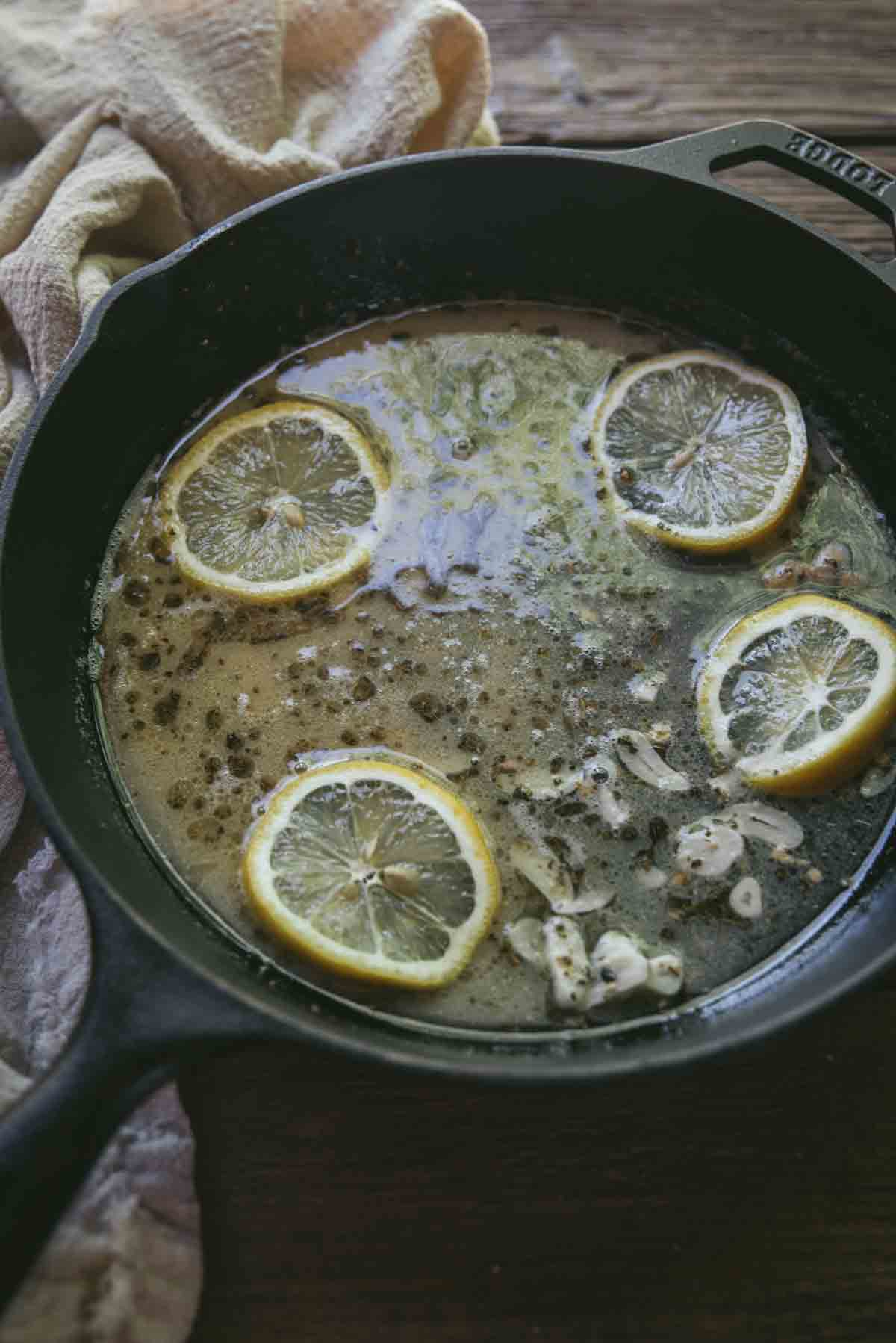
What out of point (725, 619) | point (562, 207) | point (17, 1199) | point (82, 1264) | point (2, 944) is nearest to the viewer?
point (17, 1199)

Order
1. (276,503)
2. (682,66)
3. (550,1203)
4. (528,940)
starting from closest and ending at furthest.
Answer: (550,1203)
(528,940)
(276,503)
(682,66)

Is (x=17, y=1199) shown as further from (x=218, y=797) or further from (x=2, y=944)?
(x=218, y=797)

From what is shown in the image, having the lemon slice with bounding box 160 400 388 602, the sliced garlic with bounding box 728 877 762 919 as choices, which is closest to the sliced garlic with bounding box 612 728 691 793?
the sliced garlic with bounding box 728 877 762 919

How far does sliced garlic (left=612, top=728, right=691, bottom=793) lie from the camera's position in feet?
5.91

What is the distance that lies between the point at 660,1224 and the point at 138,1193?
2.20 ft

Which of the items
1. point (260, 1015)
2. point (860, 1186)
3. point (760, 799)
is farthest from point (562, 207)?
point (860, 1186)

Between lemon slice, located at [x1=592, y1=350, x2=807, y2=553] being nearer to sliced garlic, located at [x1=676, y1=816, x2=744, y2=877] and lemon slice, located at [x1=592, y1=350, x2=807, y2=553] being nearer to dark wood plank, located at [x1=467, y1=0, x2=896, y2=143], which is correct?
sliced garlic, located at [x1=676, y1=816, x2=744, y2=877]

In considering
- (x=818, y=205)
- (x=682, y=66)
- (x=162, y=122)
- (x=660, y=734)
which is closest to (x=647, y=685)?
(x=660, y=734)

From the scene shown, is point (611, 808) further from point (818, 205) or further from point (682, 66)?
point (682, 66)

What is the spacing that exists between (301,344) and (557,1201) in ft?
4.96

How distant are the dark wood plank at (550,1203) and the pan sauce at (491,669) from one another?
0.14 m

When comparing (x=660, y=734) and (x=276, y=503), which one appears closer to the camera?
(x=660, y=734)

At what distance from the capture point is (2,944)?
1750 mm

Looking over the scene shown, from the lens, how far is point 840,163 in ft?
6.11
